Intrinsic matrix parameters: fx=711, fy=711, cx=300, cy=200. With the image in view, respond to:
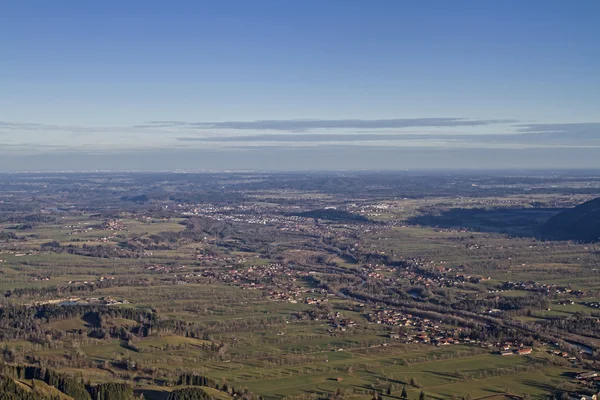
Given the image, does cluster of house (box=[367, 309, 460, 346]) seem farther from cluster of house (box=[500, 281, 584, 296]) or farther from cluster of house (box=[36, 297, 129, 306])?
cluster of house (box=[36, 297, 129, 306])

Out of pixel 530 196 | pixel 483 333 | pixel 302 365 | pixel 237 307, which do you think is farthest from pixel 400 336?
pixel 530 196

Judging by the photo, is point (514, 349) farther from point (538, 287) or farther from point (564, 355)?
point (538, 287)

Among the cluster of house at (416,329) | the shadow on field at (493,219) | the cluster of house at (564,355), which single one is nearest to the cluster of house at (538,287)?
the cluster of house at (416,329)

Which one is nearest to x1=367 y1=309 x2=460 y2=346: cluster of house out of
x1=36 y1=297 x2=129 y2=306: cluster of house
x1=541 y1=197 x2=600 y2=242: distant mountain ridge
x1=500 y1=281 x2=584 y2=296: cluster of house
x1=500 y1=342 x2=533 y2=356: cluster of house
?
x1=500 y1=342 x2=533 y2=356: cluster of house

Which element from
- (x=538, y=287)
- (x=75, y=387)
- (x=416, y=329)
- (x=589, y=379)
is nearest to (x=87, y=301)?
(x=75, y=387)

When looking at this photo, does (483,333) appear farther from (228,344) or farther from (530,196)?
(530,196)

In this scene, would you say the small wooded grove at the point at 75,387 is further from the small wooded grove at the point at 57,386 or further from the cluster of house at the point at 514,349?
the cluster of house at the point at 514,349

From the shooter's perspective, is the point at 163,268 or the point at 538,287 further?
the point at 163,268

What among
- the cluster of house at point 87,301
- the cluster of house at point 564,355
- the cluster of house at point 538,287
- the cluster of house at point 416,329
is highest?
the cluster of house at point 538,287

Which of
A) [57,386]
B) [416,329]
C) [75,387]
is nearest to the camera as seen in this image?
[75,387]
